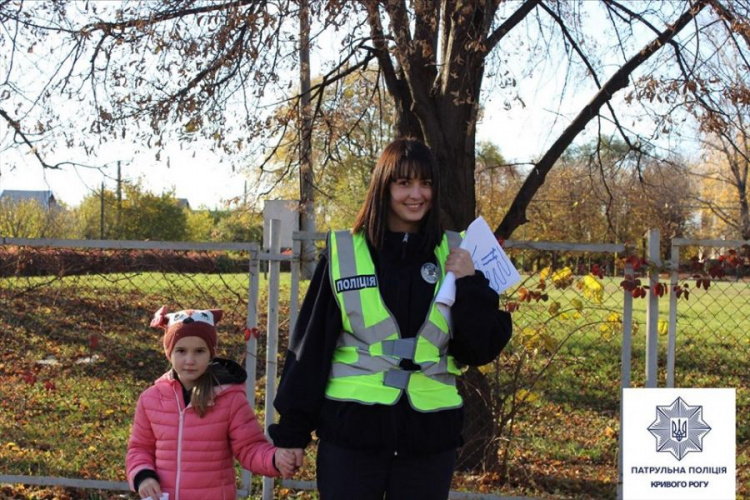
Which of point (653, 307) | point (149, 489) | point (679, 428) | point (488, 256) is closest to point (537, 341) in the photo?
point (653, 307)

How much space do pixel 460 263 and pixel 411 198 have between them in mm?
290

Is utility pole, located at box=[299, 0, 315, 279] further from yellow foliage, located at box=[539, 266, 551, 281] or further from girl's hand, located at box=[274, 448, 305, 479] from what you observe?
girl's hand, located at box=[274, 448, 305, 479]

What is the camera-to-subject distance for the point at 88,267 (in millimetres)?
5102

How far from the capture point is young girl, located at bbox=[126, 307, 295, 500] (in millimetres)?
3215

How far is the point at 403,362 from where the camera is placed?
2.66 m

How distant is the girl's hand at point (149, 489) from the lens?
10.3 ft

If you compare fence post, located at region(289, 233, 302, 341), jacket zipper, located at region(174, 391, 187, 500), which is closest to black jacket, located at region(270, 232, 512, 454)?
jacket zipper, located at region(174, 391, 187, 500)

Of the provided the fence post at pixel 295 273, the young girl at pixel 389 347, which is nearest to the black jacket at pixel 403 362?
the young girl at pixel 389 347

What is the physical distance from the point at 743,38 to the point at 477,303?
4.14m

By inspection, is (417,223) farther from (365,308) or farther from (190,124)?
(190,124)

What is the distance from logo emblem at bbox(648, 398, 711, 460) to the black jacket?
6.85 feet

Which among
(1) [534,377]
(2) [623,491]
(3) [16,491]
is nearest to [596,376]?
(1) [534,377]

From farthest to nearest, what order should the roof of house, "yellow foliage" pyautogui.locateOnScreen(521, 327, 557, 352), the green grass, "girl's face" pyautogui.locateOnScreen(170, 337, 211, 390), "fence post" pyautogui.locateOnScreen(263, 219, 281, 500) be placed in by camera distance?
the roof of house
the green grass
"yellow foliage" pyautogui.locateOnScreen(521, 327, 557, 352)
"fence post" pyautogui.locateOnScreen(263, 219, 281, 500)
"girl's face" pyautogui.locateOnScreen(170, 337, 211, 390)

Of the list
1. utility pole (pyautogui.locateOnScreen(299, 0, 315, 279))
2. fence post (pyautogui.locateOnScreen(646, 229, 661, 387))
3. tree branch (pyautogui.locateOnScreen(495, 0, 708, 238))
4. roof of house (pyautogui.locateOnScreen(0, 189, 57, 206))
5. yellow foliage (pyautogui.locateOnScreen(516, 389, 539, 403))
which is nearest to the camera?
fence post (pyautogui.locateOnScreen(646, 229, 661, 387))
